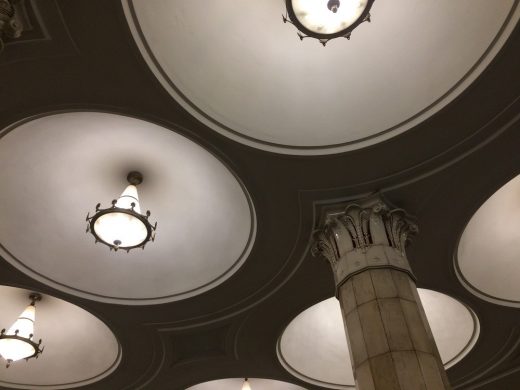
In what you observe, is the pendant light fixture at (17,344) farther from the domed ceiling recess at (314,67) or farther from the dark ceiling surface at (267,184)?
the domed ceiling recess at (314,67)

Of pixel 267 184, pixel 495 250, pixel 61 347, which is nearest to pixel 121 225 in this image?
pixel 267 184

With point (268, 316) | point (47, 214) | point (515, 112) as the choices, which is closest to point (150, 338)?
point (268, 316)

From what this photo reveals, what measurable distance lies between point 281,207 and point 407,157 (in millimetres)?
1645

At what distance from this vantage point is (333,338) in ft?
30.3

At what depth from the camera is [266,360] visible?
8.80 m

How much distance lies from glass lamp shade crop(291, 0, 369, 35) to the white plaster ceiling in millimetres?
7105

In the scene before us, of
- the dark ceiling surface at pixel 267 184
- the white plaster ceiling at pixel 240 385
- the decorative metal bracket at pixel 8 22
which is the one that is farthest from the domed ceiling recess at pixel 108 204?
the white plaster ceiling at pixel 240 385

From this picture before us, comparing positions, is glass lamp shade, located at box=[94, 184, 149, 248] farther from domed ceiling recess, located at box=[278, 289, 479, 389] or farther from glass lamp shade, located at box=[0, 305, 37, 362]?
domed ceiling recess, located at box=[278, 289, 479, 389]

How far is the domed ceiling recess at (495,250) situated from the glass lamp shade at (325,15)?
3.81 m

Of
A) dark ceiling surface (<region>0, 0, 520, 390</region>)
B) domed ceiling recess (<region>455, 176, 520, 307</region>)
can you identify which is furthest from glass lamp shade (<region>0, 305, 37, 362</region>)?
domed ceiling recess (<region>455, 176, 520, 307</region>)

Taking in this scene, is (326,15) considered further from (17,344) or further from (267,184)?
(17,344)

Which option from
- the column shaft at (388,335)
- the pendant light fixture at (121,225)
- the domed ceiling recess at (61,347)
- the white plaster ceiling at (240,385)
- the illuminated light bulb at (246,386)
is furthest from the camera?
the white plaster ceiling at (240,385)

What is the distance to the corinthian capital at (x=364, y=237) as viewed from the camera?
17.5 ft

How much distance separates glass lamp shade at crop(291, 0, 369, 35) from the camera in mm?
4730
